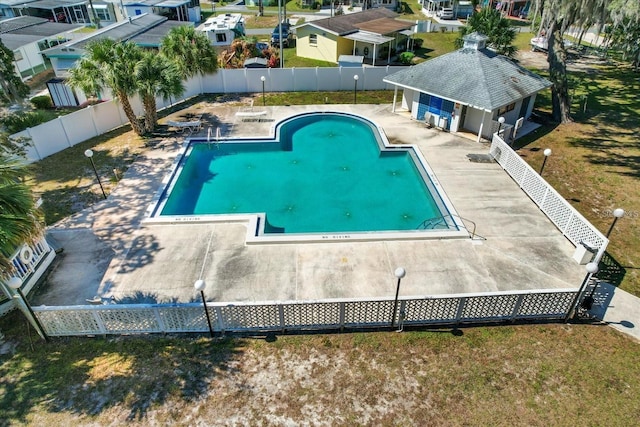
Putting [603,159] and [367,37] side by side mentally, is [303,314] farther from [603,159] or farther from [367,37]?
[367,37]

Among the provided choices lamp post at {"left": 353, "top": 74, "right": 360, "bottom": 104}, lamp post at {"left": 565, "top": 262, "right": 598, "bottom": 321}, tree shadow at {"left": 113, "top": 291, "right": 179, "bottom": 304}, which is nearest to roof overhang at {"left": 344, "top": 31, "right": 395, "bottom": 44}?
lamp post at {"left": 353, "top": 74, "right": 360, "bottom": 104}

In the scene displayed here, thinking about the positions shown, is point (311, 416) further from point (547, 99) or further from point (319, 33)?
point (319, 33)

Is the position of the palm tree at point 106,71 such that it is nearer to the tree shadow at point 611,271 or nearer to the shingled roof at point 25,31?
the shingled roof at point 25,31

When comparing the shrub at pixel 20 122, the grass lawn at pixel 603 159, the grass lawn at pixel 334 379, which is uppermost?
the shrub at pixel 20 122

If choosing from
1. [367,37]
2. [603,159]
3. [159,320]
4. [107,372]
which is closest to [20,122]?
[159,320]

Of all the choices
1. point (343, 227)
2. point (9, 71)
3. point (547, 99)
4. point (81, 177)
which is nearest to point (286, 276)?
point (343, 227)

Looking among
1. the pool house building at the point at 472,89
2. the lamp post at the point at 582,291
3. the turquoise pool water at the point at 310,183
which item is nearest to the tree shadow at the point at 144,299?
the turquoise pool water at the point at 310,183

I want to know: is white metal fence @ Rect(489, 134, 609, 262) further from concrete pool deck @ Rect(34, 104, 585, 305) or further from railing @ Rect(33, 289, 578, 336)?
railing @ Rect(33, 289, 578, 336)
